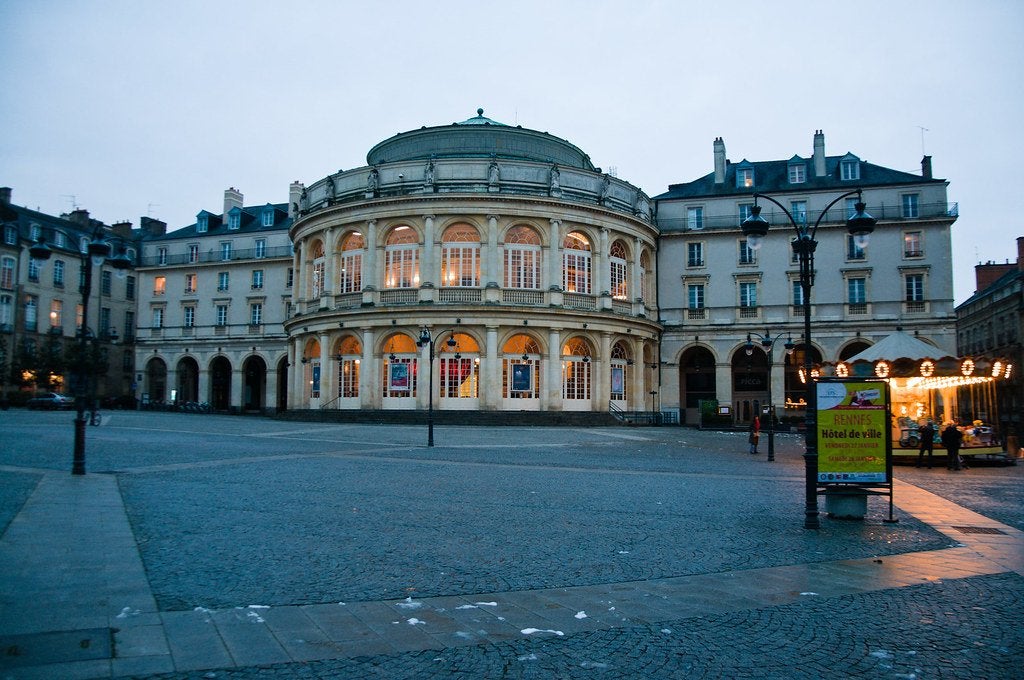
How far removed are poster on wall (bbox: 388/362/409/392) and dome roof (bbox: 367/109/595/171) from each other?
13.6 metres

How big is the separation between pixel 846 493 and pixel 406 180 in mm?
38119

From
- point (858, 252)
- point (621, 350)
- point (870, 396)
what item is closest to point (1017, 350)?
point (858, 252)

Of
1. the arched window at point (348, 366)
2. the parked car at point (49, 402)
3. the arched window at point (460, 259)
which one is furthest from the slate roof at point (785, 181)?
the parked car at point (49, 402)

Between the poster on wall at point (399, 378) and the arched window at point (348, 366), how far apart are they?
3093 millimetres

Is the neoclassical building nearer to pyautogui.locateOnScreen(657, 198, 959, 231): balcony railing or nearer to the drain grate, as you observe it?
pyautogui.locateOnScreen(657, 198, 959, 231): balcony railing

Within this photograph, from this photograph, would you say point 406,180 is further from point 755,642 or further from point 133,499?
point 755,642

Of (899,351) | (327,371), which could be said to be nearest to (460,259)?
(327,371)

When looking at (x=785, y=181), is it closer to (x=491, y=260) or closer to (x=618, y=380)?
(x=618, y=380)

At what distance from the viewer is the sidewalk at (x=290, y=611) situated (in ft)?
19.2

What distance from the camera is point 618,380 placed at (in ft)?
163

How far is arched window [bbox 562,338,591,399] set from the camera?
4703 centimetres

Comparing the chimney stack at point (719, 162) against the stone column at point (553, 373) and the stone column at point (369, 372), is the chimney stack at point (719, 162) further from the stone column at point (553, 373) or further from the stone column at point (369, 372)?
the stone column at point (369, 372)

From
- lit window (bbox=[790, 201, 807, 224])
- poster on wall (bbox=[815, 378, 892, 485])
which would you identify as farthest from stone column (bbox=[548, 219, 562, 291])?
poster on wall (bbox=[815, 378, 892, 485])

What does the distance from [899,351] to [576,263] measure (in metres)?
23.0
